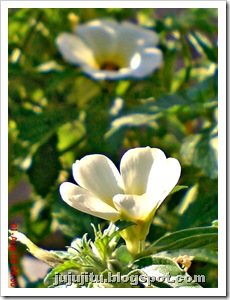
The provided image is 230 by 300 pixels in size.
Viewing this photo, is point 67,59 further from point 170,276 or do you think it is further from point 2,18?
point 170,276

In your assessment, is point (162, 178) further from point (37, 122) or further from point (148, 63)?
point (148, 63)

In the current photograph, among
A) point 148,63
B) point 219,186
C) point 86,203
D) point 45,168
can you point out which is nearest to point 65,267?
point 86,203

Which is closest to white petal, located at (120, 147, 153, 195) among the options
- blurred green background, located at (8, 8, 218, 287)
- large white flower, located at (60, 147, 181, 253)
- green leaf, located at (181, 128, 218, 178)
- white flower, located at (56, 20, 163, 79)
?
large white flower, located at (60, 147, 181, 253)

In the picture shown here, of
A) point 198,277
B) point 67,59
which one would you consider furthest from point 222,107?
point 67,59

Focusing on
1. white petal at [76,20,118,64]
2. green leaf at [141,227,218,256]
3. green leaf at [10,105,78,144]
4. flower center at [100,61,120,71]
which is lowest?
green leaf at [141,227,218,256]

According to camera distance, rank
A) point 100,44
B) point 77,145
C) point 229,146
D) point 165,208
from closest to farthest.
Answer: point 229,146, point 165,208, point 77,145, point 100,44

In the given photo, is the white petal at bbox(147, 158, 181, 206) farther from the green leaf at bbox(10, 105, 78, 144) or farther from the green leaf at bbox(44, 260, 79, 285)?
the green leaf at bbox(10, 105, 78, 144)
